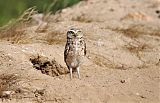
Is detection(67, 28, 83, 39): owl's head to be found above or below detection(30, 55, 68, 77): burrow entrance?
above

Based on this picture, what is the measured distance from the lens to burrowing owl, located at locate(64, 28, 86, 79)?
7.05 metres

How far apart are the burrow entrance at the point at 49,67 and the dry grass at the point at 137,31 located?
298cm

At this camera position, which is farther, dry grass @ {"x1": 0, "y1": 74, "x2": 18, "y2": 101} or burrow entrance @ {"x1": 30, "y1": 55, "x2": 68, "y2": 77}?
burrow entrance @ {"x1": 30, "y1": 55, "x2": 68, "y2": 77}

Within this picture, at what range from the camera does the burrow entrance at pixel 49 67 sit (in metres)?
7.42

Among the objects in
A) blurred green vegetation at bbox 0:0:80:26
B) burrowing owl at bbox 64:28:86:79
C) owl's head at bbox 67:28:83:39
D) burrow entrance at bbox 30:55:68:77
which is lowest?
burrow entrance at bbox 30:55:68:77

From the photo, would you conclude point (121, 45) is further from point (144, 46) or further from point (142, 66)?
point (142, 66)

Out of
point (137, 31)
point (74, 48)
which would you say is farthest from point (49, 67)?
point (137, 31)

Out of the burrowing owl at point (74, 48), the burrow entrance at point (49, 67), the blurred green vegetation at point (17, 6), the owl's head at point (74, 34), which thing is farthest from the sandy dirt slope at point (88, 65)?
the blurred green vegetation at point (17, 6)

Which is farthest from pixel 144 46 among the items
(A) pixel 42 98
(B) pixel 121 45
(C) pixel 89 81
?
(A) pixel 42 98

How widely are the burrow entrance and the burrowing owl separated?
28 cm

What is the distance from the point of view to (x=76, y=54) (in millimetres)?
7113

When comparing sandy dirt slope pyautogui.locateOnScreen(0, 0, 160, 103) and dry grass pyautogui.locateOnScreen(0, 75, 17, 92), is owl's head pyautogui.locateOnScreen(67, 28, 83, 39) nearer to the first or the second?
sandy dirt slope pyautogui.locateOnScreen(0, 0, 160, 103)

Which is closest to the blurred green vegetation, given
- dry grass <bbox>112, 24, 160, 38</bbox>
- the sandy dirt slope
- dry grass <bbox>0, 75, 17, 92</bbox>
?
the sandy dirt slope

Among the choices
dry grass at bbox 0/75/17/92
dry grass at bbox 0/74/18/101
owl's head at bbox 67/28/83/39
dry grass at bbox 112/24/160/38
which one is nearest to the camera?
dry grass at bbox 0/74/18/101
